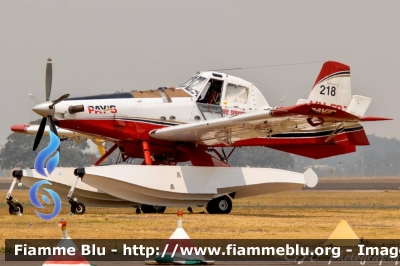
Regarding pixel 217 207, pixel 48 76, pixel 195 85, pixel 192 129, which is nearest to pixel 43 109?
pixel 48 76

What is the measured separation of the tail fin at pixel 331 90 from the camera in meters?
25.6

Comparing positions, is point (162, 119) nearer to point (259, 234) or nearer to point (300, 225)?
point (300, 225)

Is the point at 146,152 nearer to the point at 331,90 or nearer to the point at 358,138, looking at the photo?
the point at 331,90

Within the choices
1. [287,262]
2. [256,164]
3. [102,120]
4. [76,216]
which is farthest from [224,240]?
[256,164]

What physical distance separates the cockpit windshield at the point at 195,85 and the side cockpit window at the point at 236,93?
27.8 inches

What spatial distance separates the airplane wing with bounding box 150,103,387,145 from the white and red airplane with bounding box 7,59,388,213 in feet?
0.09

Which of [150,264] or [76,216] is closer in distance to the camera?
[150,264]

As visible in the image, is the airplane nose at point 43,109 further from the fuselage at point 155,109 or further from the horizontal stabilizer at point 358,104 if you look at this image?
the horizontal stabilizer at point 358,104

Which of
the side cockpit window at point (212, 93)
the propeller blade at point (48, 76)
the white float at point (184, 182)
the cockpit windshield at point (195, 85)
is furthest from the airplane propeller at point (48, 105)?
the side cockpit window at point (212, 93)

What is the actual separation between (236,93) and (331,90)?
3222 millimetres

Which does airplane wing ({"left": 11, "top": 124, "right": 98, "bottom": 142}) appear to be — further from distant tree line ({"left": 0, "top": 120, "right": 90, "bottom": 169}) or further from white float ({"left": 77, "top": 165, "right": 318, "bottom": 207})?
distant tree line ({"left": 0, "top": 120, "right": 90, "bottom": 169})

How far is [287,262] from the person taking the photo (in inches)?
493

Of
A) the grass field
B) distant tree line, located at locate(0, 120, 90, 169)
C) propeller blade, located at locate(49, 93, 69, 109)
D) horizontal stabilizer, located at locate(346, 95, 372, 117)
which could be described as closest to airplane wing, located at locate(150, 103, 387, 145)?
horizontal stabilizer, located at locate(346, 95, 372, 117)

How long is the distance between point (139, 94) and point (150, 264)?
11922 mm
